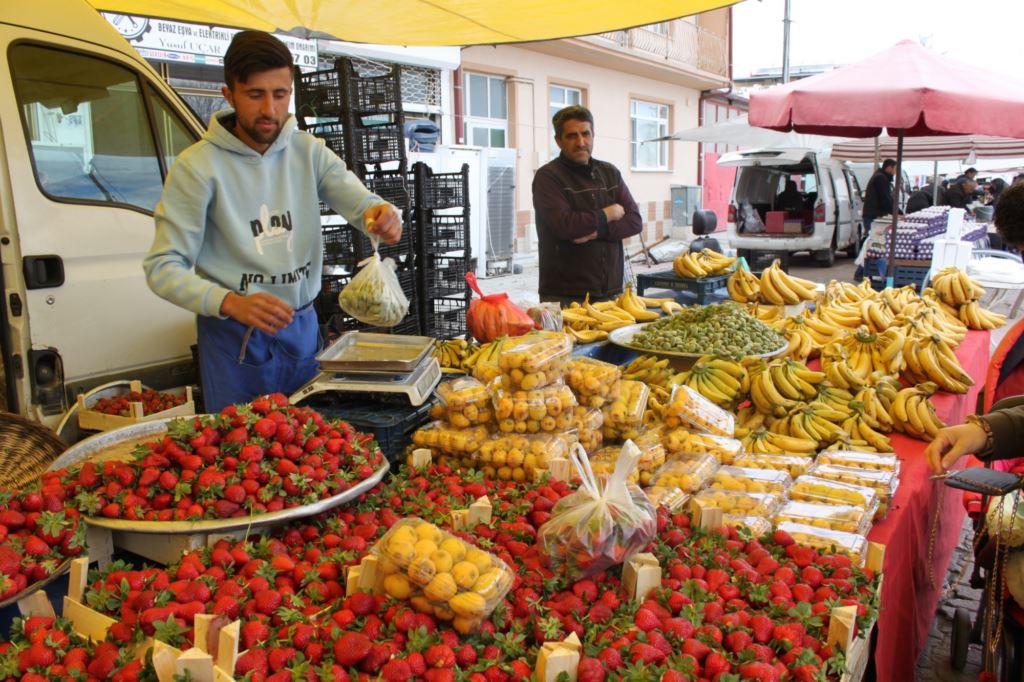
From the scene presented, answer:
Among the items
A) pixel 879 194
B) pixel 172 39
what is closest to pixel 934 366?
pixel 172 39

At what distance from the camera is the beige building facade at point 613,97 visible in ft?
50.6

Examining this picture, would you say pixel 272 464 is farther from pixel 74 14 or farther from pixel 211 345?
pixel 74 14

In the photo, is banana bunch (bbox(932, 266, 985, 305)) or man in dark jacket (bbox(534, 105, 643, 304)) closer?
man in dark jacket (bbox(534, 105, 643, 304))

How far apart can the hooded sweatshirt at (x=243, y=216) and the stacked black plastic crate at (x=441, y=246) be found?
328 cm

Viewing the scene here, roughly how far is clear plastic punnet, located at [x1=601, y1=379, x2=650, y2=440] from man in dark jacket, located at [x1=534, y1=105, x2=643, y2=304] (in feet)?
6.57

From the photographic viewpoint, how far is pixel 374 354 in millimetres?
2799

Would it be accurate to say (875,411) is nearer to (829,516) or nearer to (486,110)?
(829,516)

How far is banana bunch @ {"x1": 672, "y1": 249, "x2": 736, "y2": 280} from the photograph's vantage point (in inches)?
239

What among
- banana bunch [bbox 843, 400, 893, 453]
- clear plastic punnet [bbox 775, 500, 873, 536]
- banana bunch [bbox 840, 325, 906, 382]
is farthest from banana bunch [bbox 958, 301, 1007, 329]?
clear plastic punnet [bbox 775, 500, 873, 536]

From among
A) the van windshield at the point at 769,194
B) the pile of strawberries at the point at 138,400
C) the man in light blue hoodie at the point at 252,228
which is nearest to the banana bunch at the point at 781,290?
the man in light blue hoodie at the point at 252,228

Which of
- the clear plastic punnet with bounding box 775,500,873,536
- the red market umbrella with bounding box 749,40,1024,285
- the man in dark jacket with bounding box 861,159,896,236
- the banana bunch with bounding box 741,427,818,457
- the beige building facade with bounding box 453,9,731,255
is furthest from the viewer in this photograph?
the beige building facade with bounding box 453,9,731,255

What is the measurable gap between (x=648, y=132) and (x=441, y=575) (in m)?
22.0

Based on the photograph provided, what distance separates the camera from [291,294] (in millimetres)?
2986

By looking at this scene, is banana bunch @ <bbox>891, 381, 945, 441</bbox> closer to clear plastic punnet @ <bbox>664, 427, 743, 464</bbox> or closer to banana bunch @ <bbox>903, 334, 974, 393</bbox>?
banana bunch @ <bbox>903, 334, 974, 393</bbox>
